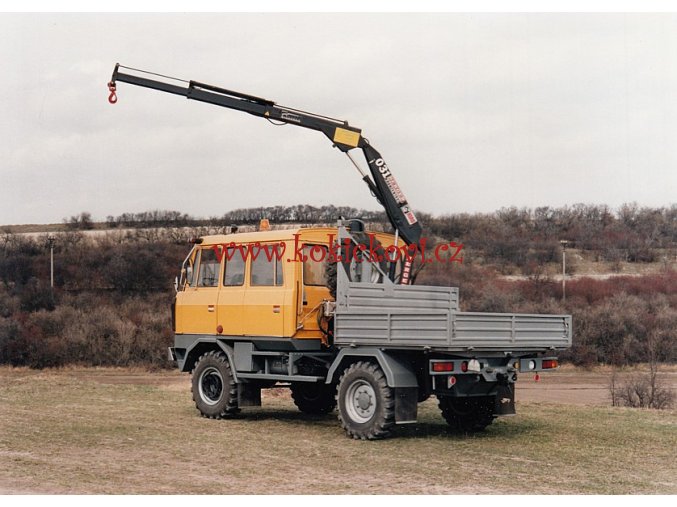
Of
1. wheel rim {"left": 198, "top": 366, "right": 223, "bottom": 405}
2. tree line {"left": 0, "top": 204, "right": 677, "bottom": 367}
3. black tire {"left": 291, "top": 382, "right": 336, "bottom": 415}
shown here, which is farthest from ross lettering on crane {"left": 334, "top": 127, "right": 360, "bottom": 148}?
tree line {"left": 0, "top": 204, "right": 677, "bottom": 367}

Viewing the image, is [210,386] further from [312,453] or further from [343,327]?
[312,453]

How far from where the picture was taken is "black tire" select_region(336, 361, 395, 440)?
515 inches

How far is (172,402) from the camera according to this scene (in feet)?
62.6

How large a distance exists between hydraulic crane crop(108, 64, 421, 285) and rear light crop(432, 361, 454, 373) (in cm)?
501

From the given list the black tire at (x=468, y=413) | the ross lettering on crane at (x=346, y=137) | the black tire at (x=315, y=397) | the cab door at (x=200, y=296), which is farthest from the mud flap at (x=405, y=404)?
the ross lettering on crane at (x=346, y=137)

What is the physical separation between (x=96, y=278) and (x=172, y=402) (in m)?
50.5

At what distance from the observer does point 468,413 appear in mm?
14727

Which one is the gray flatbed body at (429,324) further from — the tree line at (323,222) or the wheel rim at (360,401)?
the tree line at (323,222)

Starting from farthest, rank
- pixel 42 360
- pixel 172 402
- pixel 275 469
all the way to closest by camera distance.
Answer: pixel 42 360 → pixel 172 402 → pixel 275 469

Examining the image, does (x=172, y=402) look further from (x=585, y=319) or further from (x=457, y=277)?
(x=457, y=277)

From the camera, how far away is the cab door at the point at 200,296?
648 inches

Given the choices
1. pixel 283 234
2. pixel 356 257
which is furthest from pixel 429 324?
pixel 283 234

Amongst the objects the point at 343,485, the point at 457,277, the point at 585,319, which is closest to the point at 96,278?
the point at 457,277

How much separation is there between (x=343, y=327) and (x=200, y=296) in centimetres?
375
